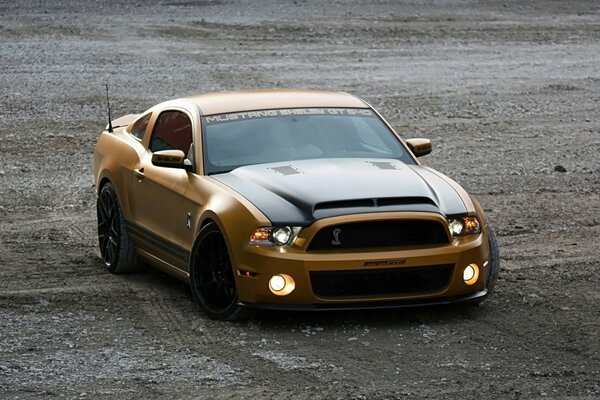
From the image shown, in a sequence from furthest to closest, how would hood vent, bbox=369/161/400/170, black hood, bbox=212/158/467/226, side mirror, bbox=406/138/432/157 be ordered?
side mirror, bbox=406/138/432/157 → hood vent, bbox=369/161/400/170 → black hood, bbox=212/158/467/226

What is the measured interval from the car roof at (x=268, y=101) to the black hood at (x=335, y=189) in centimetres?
85

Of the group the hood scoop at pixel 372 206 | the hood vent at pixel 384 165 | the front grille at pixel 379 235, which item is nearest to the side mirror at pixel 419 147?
the hood vent at pixel 384 165

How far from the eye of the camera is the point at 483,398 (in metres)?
7.64

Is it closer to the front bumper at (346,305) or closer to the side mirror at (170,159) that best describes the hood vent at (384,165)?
the front bumper at (346,305)

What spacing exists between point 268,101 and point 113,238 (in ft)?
5.43

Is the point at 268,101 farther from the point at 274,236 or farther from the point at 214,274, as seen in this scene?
the point at 274,236

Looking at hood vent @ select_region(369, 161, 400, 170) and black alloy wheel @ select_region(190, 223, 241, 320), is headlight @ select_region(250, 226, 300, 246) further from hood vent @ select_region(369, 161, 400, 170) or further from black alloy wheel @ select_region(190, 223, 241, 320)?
hood vent @ select_region(369, 161, 400, 170)

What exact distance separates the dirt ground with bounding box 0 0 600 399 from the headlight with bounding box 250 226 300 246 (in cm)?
55

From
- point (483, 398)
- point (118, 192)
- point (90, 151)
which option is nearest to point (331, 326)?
point (483, 398)

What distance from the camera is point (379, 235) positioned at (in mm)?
9383

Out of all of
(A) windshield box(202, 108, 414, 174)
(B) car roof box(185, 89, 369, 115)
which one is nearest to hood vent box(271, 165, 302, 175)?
(A) windshield box(202, 108, 414, 174)

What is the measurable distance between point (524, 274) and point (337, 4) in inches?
1005

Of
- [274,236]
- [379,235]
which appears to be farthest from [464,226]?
[274,236]

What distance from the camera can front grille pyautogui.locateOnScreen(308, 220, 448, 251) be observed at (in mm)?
9297
